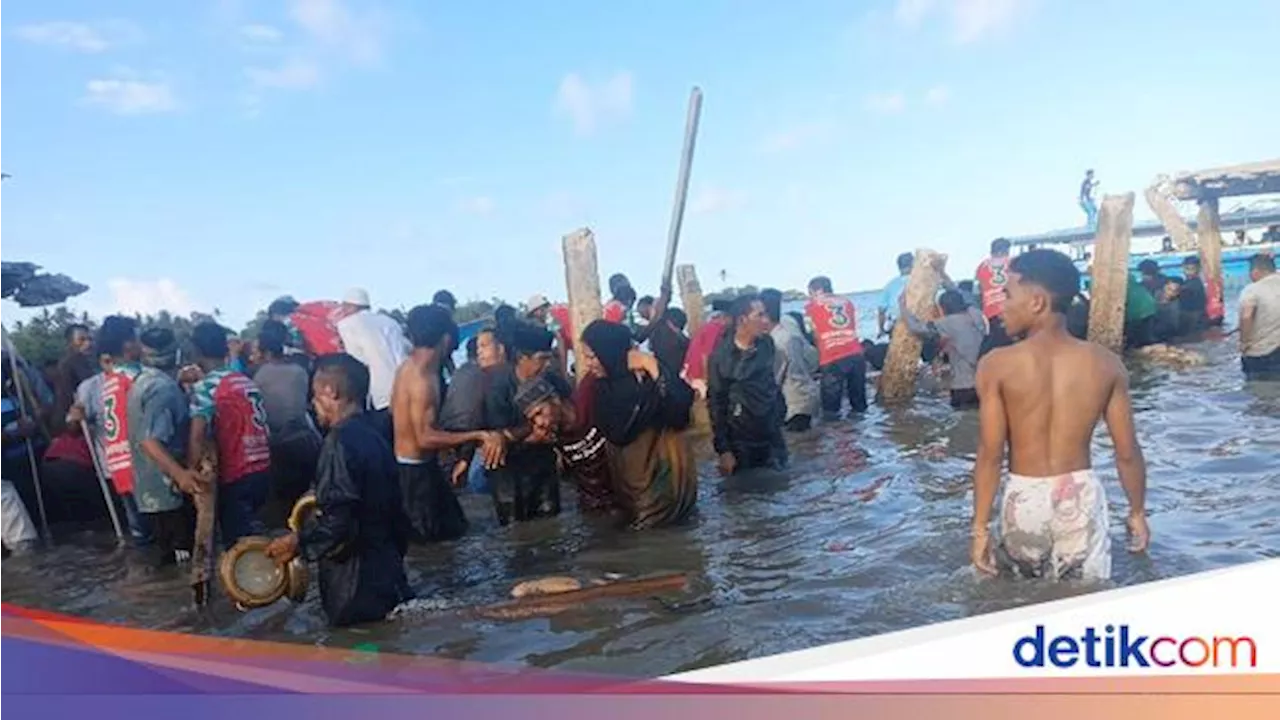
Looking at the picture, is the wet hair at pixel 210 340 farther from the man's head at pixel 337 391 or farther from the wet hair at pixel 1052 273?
the wet hair at pixel 1052 273

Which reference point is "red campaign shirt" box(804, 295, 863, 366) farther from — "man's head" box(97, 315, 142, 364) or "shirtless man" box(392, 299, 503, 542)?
"man's head" box(97, 315, 142, 364)

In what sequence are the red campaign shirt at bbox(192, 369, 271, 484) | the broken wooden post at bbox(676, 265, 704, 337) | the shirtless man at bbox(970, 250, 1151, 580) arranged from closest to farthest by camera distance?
the shirtless man at bbox(970, 250, 1151, 580) < the red campaign shirt at bbox(192, 369, 271, 484) < the broken wooden post at bbox(676, 265, 704, 337)

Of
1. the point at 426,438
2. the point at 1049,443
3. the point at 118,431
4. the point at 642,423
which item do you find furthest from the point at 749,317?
the point at 118,431

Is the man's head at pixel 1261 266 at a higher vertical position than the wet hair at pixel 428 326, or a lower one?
lower

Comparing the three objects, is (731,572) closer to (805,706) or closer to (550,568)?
(550,568)

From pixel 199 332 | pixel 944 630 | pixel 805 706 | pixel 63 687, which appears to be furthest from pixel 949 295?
pixel 63 687

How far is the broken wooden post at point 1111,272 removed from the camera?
9.02ft

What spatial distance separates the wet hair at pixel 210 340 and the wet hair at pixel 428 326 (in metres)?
0.82

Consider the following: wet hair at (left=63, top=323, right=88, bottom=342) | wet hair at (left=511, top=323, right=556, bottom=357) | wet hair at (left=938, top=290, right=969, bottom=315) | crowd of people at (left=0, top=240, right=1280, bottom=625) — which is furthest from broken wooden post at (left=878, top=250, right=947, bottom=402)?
wet hair at (left=63, top=323, right=88, bottom=342)

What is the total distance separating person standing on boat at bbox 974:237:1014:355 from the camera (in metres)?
2.74

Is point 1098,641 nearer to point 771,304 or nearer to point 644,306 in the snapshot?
point 771,304

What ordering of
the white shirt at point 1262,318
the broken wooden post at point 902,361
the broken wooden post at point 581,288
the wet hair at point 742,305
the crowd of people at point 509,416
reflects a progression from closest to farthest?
the crowd of people at point 509,416
the broken wooden post at point 581,288
the broken wooden post at point 902,361
the white shirt at point 1262,318
the wet hair at point 742,305

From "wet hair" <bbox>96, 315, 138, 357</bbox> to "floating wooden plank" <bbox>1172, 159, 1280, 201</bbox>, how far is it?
3939mm

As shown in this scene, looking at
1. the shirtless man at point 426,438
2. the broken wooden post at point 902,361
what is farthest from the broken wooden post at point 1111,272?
the shirtless man at point 426,438
